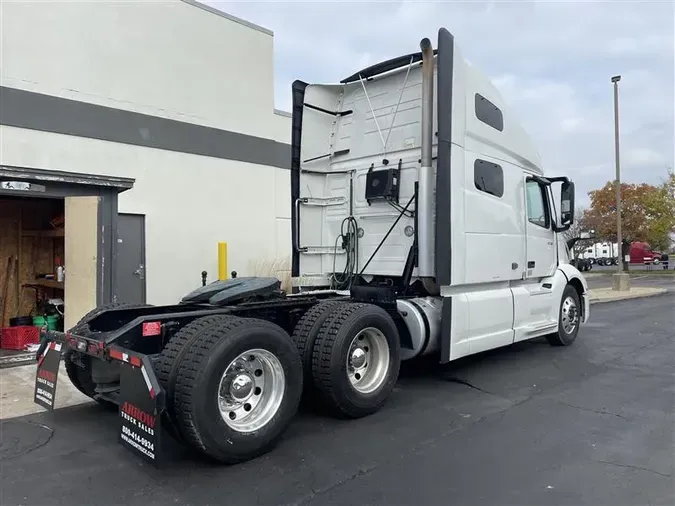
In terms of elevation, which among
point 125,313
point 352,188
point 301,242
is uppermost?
point 352,188

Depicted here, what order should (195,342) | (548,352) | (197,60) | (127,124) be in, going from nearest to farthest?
1. (195,342)
2. (548,352)
3. (127,124)
4. (197,60)

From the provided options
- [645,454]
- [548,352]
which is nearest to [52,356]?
[645,454]

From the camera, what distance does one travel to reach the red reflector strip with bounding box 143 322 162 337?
4.30 meters

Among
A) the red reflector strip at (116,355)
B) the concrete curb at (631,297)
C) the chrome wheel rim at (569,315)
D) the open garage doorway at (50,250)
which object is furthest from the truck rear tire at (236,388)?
the concrete curb at (631,297)

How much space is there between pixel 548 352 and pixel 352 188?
13.3 ft

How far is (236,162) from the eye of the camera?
11664mm

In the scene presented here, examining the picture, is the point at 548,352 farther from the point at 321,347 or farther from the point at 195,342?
the point at 195,342

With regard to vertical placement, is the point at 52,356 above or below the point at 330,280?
below

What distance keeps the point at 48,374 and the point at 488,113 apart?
550cm

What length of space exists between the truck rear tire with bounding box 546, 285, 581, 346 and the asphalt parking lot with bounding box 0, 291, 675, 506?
1973 mm

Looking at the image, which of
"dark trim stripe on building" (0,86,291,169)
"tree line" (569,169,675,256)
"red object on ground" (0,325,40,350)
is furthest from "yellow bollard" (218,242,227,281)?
"tree line" (569,169,675,256)

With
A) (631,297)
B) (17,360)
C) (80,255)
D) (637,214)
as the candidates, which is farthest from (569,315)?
(637,214)

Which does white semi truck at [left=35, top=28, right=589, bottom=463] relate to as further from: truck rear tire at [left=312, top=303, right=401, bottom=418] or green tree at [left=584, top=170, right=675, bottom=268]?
green tree at [left=584, top=170, right=675, bottom=268]

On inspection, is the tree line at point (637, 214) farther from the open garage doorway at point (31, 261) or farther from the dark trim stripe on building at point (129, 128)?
the open garage doorway at point (31, 261)
